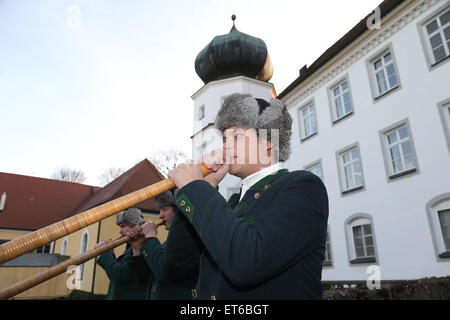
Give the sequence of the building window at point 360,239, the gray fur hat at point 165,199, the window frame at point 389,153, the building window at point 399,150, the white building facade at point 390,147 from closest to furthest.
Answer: the gray fur hat at point 165,199 < the white building facade at point 390,147 < the window frame at point 389,153 < the building window at point 399,150 < the building window at point 360,239

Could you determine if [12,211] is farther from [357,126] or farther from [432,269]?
[432,269]

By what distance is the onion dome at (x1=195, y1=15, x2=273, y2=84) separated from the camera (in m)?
22.5

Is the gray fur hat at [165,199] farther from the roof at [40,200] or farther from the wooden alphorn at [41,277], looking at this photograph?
the roof at [40,200]

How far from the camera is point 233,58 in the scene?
73.4ft

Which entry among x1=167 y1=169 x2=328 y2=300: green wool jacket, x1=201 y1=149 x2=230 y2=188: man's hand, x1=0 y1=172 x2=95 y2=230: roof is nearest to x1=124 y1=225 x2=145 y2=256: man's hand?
Result: x1=201 y1=149 x2=230 y2=188: man's hand

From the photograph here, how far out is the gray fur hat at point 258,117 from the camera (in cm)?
188

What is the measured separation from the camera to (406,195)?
35.5 ft

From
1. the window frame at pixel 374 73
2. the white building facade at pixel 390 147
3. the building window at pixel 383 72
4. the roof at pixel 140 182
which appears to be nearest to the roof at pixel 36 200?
the roof at pixel 140 182

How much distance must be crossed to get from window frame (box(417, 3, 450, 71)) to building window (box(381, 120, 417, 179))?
6.81 feet

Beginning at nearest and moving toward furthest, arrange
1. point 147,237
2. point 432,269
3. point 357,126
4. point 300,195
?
point 300,195 < point 147,237 < point 432,269 < point 357,126

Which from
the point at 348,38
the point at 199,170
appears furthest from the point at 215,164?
the point at 348,38

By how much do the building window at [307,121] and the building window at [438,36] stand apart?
599 cm

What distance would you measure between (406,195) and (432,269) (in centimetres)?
247
